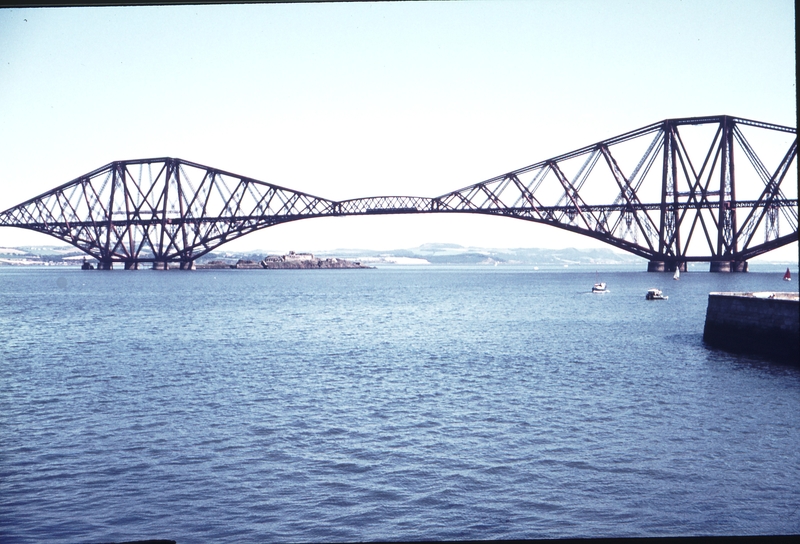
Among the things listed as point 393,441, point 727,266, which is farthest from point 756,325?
point 727,266

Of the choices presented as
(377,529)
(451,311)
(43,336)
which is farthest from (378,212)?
(377,529)

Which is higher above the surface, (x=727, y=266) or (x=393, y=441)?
(x=727, y=266)

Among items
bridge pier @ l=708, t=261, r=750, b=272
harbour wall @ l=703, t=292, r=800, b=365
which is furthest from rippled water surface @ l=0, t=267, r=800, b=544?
bridge pier @ l=708, t=261, r=750, b=272

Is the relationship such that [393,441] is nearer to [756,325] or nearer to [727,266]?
[756,325]

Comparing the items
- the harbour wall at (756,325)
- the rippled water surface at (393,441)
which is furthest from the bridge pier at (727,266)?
the harbour wall at (756,325)

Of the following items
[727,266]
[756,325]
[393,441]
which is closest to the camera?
[393,441]

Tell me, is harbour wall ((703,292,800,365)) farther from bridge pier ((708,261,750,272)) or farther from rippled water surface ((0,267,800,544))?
bridge pier ((708,261,750,272))
